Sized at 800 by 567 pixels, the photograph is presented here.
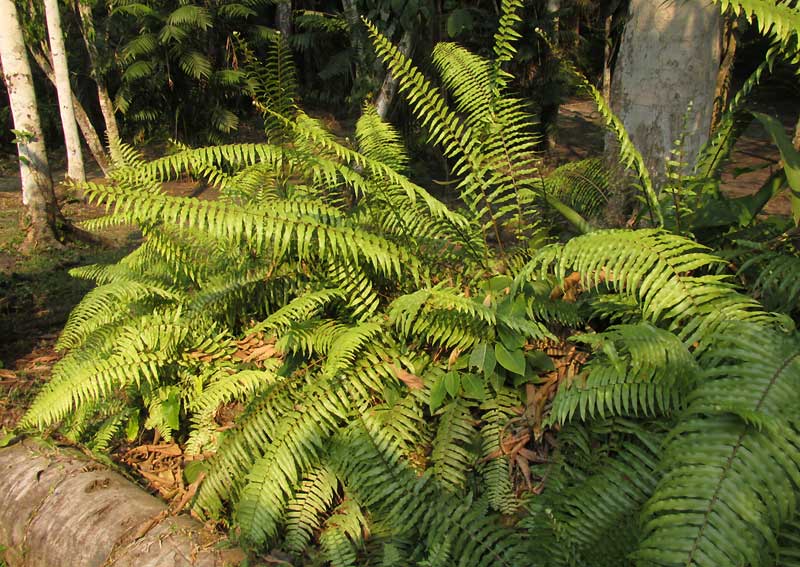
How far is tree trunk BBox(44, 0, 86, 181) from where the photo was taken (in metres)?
7.08

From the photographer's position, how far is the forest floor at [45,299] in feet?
10.7

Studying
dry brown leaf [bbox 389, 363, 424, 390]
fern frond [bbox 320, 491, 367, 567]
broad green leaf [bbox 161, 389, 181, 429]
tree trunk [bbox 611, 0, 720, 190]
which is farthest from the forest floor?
dry brown leaf [bbox 389, 363, 424, 390]

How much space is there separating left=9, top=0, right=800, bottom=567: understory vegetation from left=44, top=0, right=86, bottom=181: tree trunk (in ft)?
15.9

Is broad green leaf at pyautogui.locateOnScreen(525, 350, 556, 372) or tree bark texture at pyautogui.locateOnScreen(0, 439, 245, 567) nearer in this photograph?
tree bark texture at pyautogui.locateOnScreen(0, 439, 245, 567)

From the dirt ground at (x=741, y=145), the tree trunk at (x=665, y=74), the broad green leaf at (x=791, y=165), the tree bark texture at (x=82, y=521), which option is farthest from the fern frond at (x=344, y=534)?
the dirt ground at (x=741, y=145)

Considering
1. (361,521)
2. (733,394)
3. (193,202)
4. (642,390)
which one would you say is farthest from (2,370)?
(733,394)

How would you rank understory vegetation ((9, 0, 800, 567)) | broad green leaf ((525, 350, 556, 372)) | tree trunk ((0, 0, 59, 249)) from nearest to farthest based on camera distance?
understory vegetation ((9, 0, 800, 567)) < broad green leaf ((525, 350, 556, 372)) < tree trunk ((0, 0, 59, 249))

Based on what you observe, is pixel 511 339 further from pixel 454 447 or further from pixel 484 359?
pixel 454 447

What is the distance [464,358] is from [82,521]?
6.02ft

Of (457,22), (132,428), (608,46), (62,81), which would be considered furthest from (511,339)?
(608,46)

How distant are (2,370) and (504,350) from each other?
3.41 m

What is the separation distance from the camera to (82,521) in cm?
262

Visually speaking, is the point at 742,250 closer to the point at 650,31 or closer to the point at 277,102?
the point at 650,31

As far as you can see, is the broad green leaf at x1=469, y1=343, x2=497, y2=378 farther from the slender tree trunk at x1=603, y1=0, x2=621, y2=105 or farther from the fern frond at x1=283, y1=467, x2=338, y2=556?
the slender tree trunk at x1=603, y1=0, x2=621, y2=105
